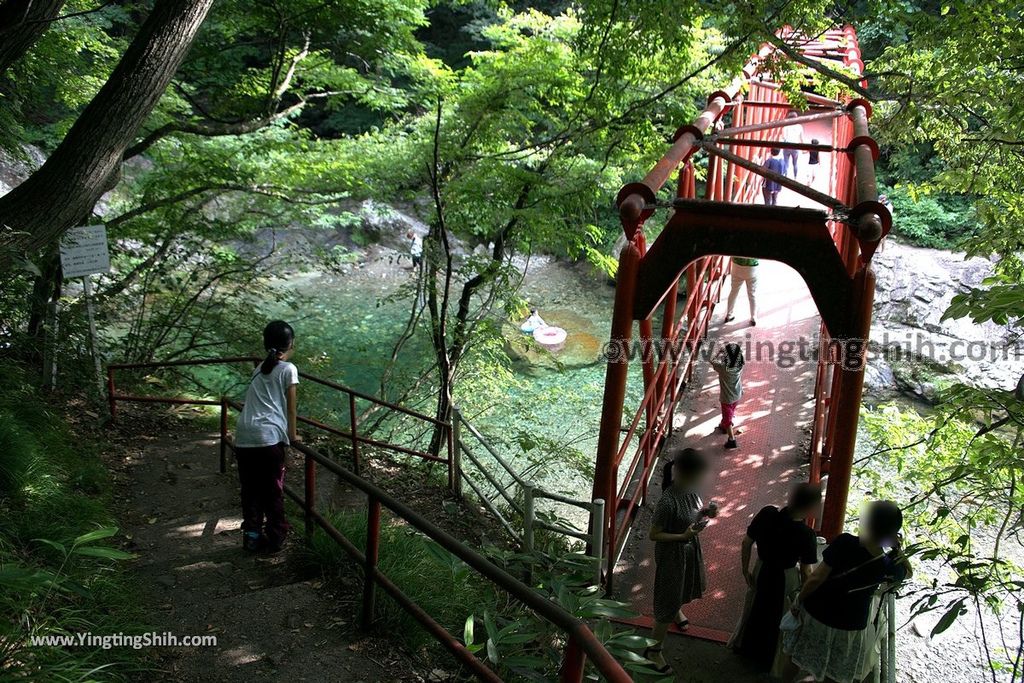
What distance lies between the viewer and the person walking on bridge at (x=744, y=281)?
28.6ft

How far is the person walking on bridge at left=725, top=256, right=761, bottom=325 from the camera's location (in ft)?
28.6

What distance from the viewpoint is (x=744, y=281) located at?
926 centimetres

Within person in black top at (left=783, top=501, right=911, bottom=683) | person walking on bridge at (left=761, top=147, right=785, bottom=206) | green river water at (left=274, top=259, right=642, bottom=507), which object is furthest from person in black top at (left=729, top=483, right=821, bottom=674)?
person walking on bridge at (left=761, top=147, right=785, bottom=206)

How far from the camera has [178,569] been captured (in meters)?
4.24

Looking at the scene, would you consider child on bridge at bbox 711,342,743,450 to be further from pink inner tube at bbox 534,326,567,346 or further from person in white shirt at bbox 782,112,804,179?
pink inner tube at bbox 534,326,567,346

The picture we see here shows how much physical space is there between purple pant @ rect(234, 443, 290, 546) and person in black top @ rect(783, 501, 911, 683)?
2.83 meters

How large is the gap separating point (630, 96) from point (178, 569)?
23.7 ft

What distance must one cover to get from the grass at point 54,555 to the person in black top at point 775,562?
3070 mm

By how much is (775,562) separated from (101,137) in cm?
470

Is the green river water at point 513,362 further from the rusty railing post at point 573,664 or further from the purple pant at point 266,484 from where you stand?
the rusty railing post at point 573,664

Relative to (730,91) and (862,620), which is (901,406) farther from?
(862,620)

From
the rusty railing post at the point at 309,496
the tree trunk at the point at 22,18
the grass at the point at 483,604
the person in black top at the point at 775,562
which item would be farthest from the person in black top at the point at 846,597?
the tree trunk at the point at 22,18

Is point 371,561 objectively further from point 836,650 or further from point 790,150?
point 790,150

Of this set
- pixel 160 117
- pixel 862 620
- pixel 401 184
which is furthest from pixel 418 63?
pixel 862 620
